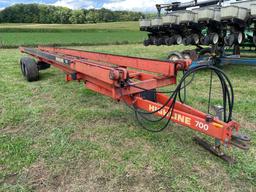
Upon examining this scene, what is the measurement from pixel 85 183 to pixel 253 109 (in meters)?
3.07

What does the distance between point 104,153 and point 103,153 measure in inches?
0.4

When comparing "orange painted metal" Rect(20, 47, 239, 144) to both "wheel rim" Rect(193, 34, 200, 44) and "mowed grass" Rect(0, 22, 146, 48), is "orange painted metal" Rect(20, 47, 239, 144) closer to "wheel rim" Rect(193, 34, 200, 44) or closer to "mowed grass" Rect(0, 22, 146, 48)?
"wheel rim" Rect(193, 34, 200, 44)

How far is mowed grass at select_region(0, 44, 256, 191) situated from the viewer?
2449 mm

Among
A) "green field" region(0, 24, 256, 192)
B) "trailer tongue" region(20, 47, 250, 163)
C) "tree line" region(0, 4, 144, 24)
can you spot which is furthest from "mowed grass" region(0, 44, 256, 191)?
"tree line" region(0, 4, 144, 24)

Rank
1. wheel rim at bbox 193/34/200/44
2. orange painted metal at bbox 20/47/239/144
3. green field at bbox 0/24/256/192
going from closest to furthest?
1. green field at bbox 0/24/256/192
2. orange painted metal at bbox 20/47/239/144
3. wheel rim at bbox 193/34/200/44

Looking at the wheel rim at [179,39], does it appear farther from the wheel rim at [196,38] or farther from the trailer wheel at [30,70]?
the trailer wheel at [30,70]

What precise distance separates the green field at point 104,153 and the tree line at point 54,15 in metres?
60.3

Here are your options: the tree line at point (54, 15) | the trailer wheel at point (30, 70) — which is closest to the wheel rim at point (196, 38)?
the trailer wheel at point (30, 70)

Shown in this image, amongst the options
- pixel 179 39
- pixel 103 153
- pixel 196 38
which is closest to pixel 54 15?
pixel 179 39

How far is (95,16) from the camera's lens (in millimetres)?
62875

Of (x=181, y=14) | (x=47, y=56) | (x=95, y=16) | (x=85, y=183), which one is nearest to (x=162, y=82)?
(x=85, y=183)

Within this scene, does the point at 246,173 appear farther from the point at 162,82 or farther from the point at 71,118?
the point at 71,118

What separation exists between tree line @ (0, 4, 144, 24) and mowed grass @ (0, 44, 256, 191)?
60.3 m

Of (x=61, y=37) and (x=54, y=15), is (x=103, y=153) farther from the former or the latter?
(x=54, y=15)
